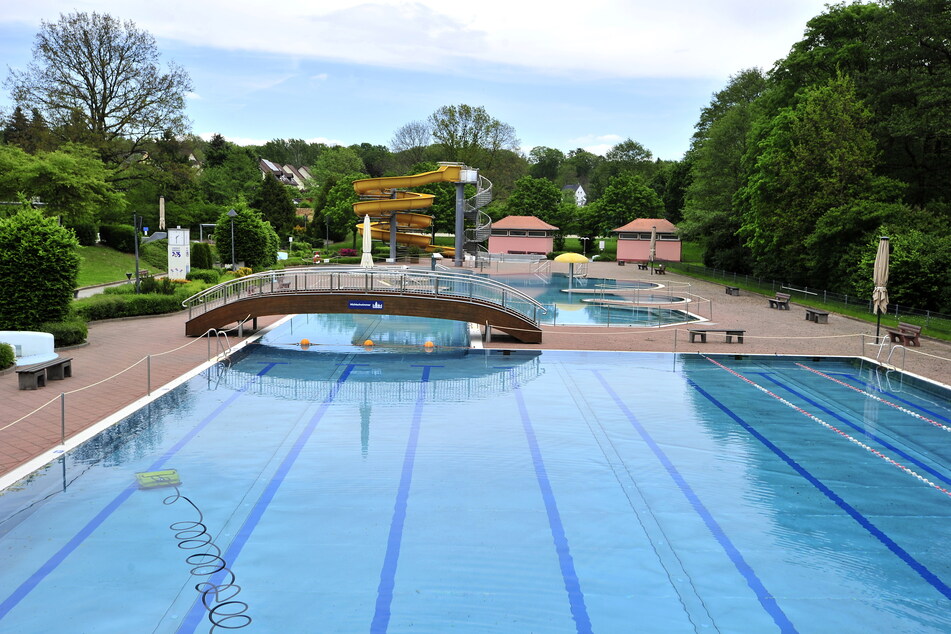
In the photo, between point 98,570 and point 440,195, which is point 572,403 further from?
point 440,195

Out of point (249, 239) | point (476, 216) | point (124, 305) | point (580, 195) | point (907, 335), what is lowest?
point (124, 305)

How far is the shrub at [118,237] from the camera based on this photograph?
45562mm

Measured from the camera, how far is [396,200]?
180 ft

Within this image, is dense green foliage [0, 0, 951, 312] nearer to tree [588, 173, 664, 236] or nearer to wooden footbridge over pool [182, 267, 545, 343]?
tree [588, 173, 664, 236]

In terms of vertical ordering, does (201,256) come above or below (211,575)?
above

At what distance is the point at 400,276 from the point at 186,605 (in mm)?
16004

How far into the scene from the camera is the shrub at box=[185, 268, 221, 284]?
36.4 meters

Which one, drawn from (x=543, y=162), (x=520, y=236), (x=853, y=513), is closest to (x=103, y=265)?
(x=520, y=236)

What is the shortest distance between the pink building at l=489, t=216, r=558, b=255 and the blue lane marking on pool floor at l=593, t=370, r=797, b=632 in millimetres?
55907

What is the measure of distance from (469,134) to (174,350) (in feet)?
224

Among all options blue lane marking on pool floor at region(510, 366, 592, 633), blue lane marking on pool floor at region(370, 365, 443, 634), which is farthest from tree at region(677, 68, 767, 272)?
blue lane marking on pool floor at region(370, 365, 443, 634)

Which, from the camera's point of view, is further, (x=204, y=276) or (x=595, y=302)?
(x=204, y=276)

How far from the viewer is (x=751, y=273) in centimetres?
5334

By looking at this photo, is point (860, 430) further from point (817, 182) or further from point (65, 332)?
point (817, 182)
